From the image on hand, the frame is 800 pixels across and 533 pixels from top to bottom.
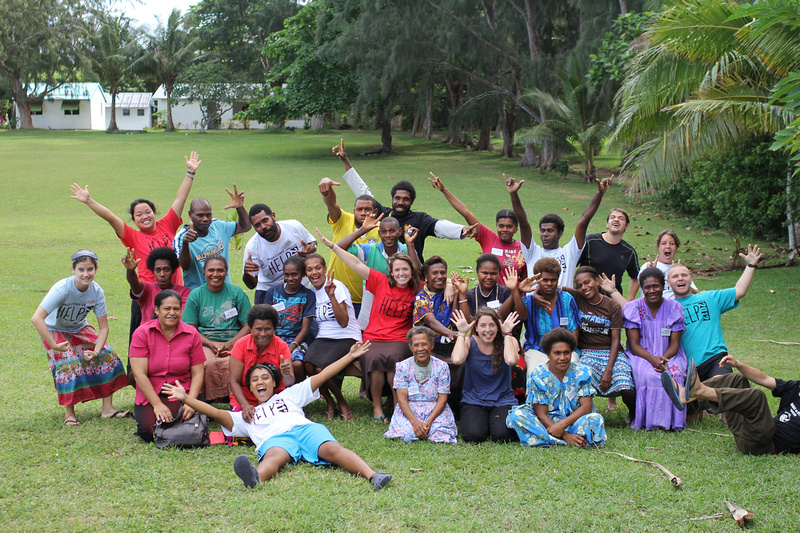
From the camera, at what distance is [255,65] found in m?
51.1

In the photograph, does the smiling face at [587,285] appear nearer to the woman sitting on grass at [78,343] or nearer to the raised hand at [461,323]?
the raised hand at [461,323]

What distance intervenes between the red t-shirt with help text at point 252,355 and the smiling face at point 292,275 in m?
0.75

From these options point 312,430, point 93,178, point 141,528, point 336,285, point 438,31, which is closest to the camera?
point 141,528

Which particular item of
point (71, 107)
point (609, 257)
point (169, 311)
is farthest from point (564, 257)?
point (71, 107)

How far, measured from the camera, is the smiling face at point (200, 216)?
6.89 m

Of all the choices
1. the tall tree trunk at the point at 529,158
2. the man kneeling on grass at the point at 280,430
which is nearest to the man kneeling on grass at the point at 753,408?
the man kneeling on grass at the point at 280,430

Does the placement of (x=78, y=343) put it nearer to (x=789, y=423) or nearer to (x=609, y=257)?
(x=609, y=257)

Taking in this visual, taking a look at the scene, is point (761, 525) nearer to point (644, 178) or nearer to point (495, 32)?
point (644, 178)

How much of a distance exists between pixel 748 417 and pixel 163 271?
4.99 meters

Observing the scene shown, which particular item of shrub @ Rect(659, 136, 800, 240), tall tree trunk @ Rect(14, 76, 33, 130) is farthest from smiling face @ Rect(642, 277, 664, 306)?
tall tree trunk @ Rect(14, 76, 33, 130)

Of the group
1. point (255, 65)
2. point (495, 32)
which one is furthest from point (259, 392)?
point (255, 65)

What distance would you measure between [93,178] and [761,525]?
80.9ft

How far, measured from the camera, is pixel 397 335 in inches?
253

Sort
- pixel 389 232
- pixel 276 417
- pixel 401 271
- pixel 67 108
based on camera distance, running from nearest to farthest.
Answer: pixel 276 417 < pixel 401 271 < pixel 389 232 < pixel 67 108
